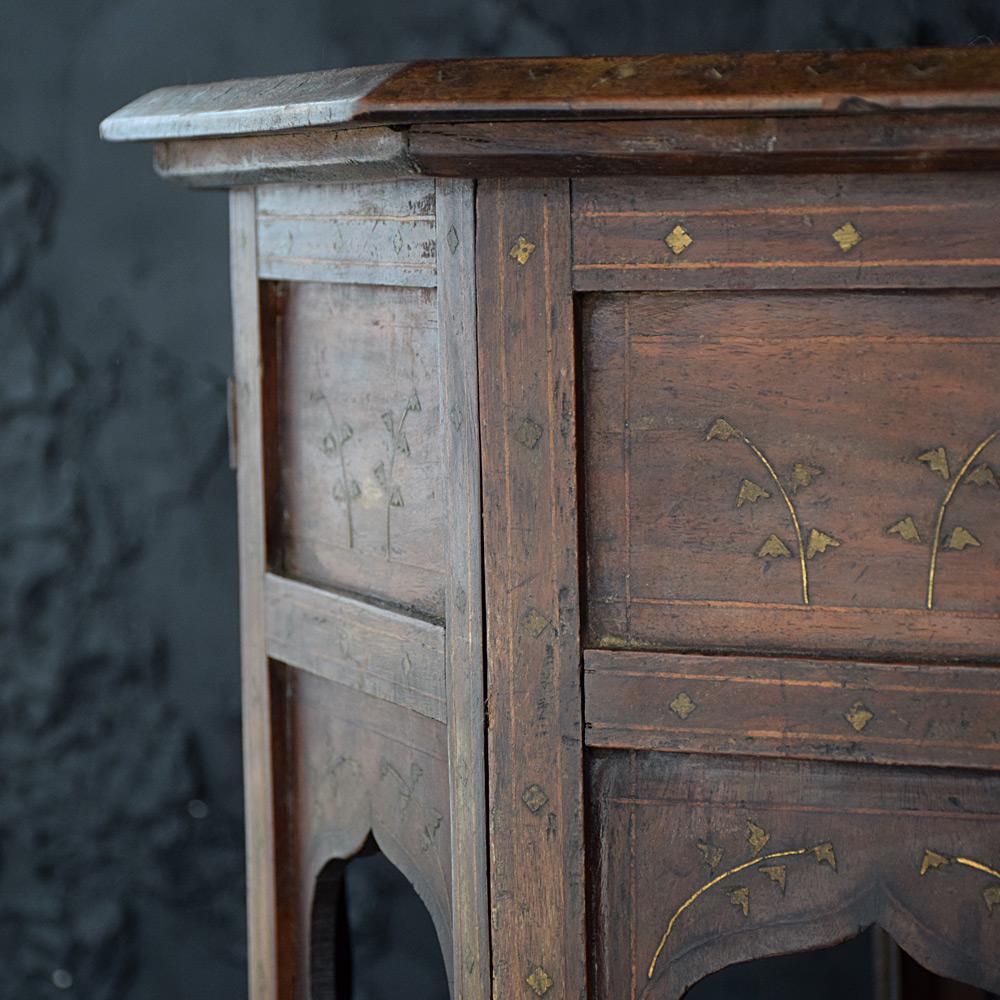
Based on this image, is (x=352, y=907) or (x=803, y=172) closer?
(x=803, y=172)

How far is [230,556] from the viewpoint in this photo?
193cm

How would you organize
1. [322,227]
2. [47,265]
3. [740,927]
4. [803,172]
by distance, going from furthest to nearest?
[47,265] → [322,227] → [740,927] → [803,172]

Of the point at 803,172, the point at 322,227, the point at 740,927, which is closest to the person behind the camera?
the point at 803,172

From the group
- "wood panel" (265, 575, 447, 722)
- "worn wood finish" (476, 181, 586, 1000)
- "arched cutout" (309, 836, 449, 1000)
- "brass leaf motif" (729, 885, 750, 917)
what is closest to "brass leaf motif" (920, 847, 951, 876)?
"brass leaf motif" (729, 885, 750, 917)

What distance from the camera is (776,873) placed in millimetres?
992

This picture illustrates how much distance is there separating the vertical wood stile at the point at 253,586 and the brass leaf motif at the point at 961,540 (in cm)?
57

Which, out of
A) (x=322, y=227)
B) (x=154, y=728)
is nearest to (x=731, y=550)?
(x=322, y=227)

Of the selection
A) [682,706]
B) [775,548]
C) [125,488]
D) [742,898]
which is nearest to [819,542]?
[775,548]

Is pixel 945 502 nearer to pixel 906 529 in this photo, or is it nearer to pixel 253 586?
pixel 906 529

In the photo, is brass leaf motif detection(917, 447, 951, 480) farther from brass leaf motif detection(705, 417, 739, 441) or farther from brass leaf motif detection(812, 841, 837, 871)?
brass leaf motif detection(812, 841, 837, 871)

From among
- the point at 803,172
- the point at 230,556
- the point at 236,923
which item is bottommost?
the point at 236,923

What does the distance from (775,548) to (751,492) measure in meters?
0.04

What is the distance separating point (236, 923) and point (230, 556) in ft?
1.62

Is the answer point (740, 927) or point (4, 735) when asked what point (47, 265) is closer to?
point (4, 735)
